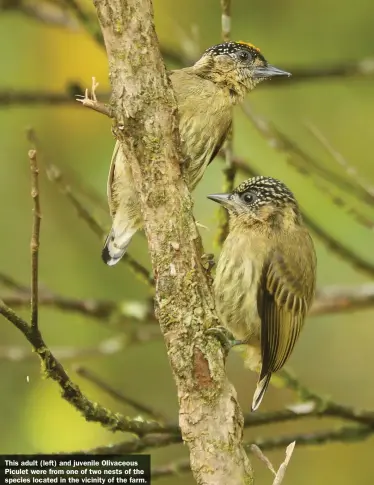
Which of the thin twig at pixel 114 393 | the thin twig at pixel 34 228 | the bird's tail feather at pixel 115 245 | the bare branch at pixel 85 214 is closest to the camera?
the thin twig at pixel 34 228

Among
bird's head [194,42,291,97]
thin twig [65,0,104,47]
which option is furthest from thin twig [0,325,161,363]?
thin twig [65,0,104,47]

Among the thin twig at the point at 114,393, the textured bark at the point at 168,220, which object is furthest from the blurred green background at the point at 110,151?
the textured bark at the point at 168,220

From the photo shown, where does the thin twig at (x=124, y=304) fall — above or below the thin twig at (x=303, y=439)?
above

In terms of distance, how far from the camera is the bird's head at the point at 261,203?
4.02 meters

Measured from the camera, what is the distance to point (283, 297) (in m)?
3.98

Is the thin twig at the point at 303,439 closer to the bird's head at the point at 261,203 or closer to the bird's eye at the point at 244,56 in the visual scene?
the bird's head at the point at 261,203

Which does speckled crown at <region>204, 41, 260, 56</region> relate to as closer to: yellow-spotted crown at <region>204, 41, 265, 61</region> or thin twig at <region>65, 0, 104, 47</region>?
yellow-spotted crown at <region>204, 41, 265, 61</region>

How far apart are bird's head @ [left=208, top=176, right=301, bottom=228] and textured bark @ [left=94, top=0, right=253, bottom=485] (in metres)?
1.21

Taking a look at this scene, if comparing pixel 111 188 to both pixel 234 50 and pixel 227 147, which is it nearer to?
pixel 227 147

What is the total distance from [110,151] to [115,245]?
185cm

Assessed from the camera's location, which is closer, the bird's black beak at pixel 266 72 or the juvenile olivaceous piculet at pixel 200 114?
the juvenile olivaceous piculet at pixel 200 114

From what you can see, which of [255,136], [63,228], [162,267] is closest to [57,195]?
[63,228]
